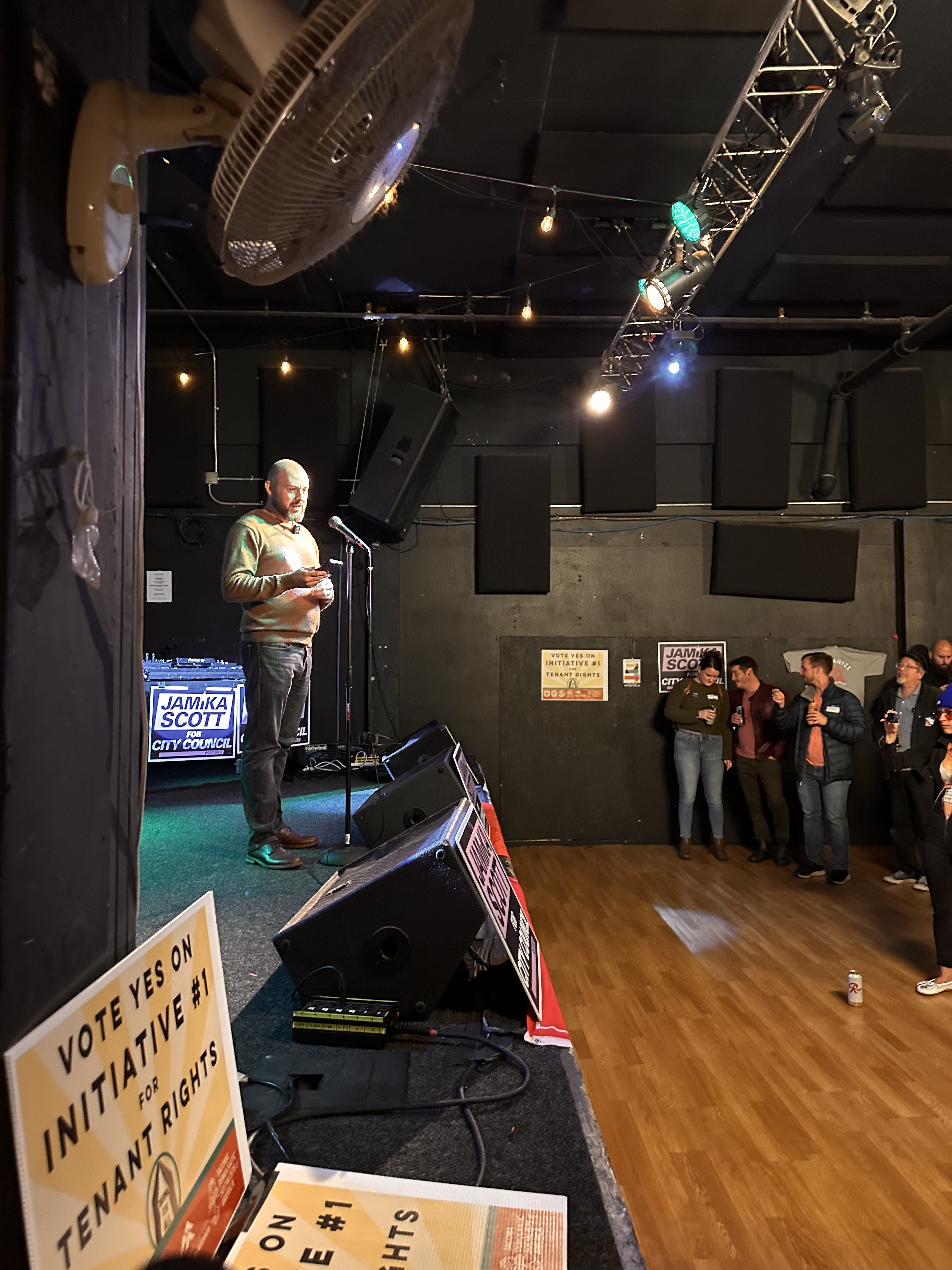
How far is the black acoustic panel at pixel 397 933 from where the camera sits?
5.04 ft

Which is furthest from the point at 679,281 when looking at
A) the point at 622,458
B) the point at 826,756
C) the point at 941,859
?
the point at 826,756

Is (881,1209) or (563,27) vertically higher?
(563,27)

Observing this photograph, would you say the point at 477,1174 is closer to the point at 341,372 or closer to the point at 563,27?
the point at 563,27

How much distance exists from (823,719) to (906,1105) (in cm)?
290

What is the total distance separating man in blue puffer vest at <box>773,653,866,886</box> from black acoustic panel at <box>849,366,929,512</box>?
190 centimetres

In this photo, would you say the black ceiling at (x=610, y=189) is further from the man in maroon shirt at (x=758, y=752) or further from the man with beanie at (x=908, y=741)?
the man in maroon shirt at (x=758, y=752)

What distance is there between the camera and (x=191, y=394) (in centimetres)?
599

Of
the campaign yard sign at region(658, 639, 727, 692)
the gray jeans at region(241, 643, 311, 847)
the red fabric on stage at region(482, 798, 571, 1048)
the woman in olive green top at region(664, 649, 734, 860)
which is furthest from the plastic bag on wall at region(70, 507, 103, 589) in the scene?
the campaign yard sign at region(658, 639, 727, 692)

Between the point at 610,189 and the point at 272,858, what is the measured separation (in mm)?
3684

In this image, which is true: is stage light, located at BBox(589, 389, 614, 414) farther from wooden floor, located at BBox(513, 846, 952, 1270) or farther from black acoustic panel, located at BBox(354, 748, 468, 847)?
black acoustic panel, located at BBox(354, 748, 468, 847)

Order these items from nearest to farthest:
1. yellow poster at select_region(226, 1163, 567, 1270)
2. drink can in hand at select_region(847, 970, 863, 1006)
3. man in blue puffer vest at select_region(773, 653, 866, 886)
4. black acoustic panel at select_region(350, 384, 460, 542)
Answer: yellow poster at select_region(226, 1163, 567, 1270) → drink can in hand at select_region(847, 970, 863, 1006) → man in blue puffer vest at select_region(773, 653, 866, 886) → black acoustic panel at select_region(350, 384, 460, 542)

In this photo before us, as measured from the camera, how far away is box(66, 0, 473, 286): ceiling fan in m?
0.65

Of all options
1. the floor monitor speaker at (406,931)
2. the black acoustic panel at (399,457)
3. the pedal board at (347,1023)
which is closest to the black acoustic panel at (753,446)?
the black acoustic panel at (399,457)

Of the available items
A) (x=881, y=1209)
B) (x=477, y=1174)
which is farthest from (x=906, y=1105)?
(x=477, y=1174)
